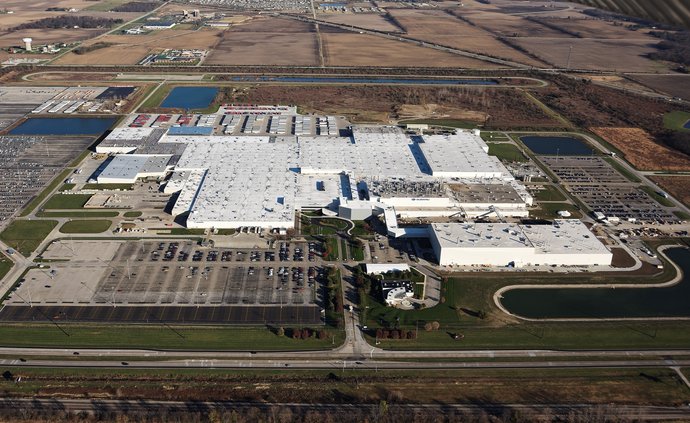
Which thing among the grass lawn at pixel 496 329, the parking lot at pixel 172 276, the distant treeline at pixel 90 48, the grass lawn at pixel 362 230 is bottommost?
the grass lawn at pixel 496 329

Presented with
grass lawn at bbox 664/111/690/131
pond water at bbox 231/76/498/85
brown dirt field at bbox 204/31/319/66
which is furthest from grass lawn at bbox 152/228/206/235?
grass lawn at bbox 664/111/690/131

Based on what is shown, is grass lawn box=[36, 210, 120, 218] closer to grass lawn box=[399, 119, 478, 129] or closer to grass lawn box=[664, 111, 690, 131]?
grass lawn box=[399, 119, 478, 129]

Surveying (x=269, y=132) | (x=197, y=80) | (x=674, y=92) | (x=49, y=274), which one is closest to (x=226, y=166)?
(x=269, y=132)

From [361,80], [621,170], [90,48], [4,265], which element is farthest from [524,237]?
[90,48]

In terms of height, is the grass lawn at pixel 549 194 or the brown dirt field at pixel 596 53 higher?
the brown dirt field at pixel 596 53

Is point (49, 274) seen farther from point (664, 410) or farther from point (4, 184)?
point (664, 410)

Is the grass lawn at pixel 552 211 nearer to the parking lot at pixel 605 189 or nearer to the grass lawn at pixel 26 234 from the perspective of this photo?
the parking lot at pixel 605 189

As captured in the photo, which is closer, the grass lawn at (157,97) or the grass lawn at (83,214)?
the grass lawn at (83,214)

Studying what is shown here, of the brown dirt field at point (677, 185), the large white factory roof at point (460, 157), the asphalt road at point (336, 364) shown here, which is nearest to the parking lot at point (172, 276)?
the asphalt road at point (336, 364)
